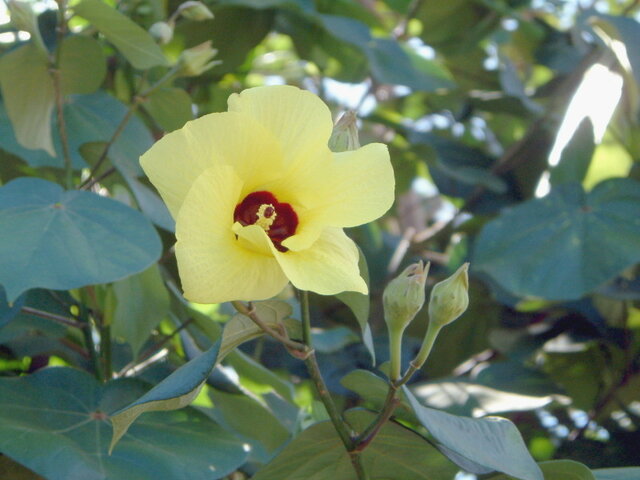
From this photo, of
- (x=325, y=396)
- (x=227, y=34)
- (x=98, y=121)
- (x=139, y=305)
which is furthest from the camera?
(x=227, y=34)

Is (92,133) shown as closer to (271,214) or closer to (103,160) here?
(103,160)

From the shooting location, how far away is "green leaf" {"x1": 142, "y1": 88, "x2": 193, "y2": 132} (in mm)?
1095

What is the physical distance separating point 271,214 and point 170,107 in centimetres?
48

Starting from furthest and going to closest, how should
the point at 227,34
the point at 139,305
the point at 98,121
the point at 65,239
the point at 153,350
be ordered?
the point at 227,34 → the point at 98,121 → the point at 153,350 → the point at 139,305 → the point at 65,239

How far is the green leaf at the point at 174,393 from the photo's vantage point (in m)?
0.66

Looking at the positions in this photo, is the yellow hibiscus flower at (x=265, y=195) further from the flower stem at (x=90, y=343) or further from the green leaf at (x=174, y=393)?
the flower stem at (x=90, y=343)

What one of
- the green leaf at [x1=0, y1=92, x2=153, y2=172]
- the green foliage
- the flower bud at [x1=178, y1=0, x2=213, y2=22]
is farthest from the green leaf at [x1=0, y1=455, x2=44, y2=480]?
the flower bud at [x1=178, y1=0, x2=213, y2=22]

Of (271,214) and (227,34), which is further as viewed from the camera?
(227,34)

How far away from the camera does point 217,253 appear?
0.63 metres

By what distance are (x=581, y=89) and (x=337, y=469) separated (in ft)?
3.46

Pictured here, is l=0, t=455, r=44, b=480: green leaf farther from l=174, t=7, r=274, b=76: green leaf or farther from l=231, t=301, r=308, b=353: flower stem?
l=174, t=7, r=274, b=76: green leaf

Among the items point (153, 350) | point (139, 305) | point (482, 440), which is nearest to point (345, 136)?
point (482, 440)

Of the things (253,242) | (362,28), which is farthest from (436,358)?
(253,242)

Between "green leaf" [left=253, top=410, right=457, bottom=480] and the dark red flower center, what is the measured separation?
0.65 ft
